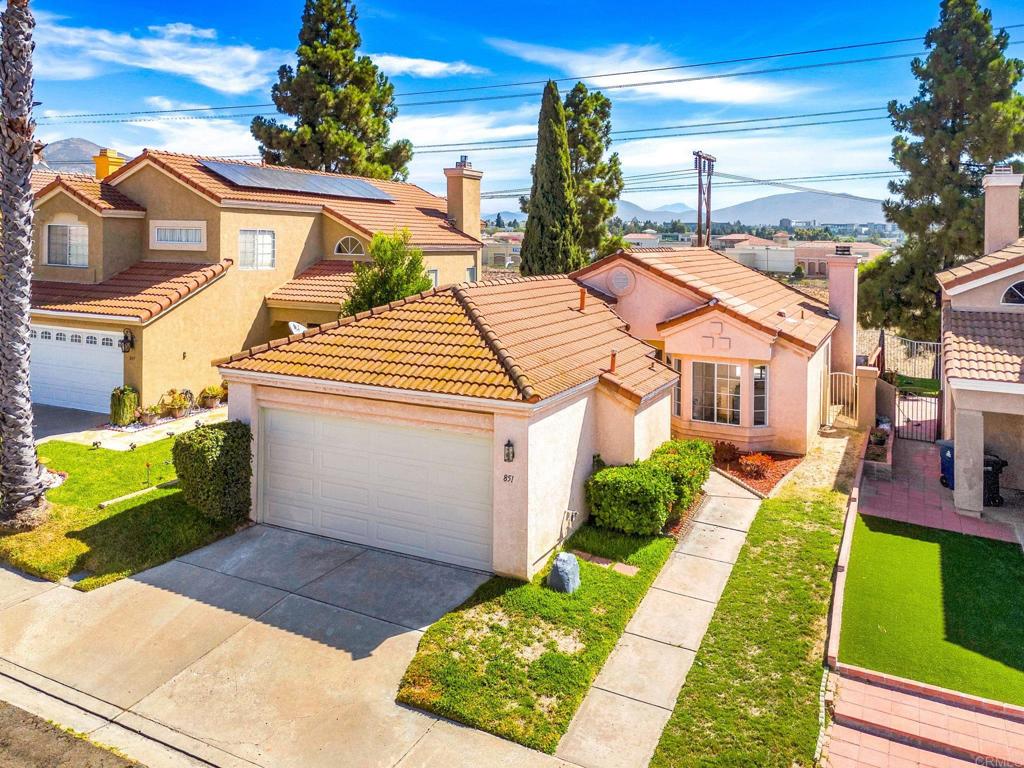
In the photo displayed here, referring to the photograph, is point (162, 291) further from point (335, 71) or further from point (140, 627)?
point (335, 71)

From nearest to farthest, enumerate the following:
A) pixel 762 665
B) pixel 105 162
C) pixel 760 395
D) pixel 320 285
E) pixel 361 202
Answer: pixel 762 665
pixel 760 395
pixel 320 285
pixel 361 202
pixel 105 162

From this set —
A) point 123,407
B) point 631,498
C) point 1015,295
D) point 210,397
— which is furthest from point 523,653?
point 210,397

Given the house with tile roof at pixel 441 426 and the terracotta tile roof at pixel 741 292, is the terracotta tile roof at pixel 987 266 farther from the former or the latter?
the house with tile roof at pixel 441 426

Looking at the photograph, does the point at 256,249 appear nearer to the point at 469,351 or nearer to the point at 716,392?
the point at 469,351

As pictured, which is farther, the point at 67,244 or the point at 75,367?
the point at 67,244

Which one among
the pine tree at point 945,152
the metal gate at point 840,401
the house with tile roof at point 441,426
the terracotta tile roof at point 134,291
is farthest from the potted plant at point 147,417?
the pine tree at point 945,152

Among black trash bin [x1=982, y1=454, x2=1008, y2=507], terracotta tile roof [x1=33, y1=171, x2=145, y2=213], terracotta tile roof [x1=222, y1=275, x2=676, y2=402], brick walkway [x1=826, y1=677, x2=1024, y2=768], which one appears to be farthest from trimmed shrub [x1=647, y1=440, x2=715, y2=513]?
terracotta tile roof [x1=33, y1=171, x2=145, y2=213]

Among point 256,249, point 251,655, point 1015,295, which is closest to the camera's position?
point 251,655
